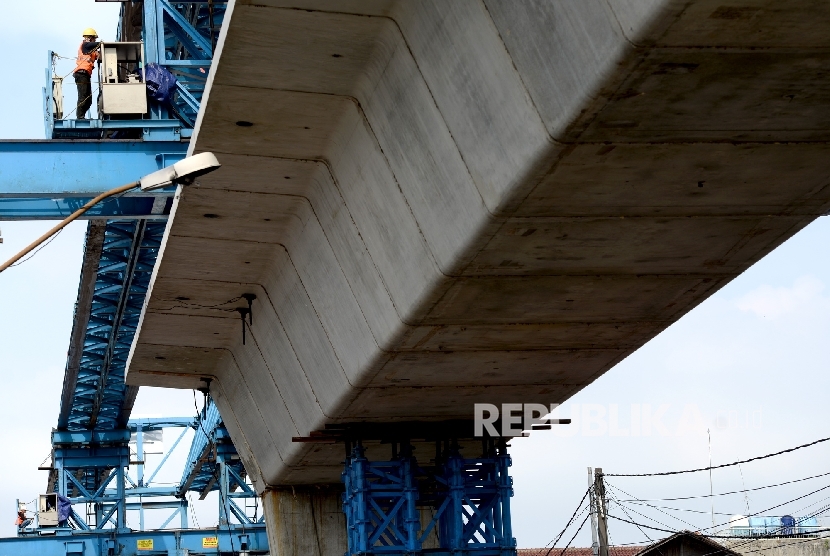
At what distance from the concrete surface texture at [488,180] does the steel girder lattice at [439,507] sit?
3.49 feet

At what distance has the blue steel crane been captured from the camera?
19.8 m

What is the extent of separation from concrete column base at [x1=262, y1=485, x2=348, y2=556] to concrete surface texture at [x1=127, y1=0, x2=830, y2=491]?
7.09 meters

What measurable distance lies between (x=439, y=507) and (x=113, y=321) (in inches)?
537

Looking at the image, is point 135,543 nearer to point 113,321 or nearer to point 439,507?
point 113,321

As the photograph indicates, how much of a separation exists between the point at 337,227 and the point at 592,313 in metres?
3.36

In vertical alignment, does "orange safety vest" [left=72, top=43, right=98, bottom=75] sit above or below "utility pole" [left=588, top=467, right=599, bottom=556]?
above

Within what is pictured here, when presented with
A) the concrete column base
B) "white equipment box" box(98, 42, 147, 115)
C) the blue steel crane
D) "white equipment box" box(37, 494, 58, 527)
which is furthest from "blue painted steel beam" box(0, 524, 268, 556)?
"white equipment box" box(98, 42, 147, 115)

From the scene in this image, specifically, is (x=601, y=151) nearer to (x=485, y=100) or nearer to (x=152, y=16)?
(x=485, y=100)

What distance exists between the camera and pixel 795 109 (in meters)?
10.6

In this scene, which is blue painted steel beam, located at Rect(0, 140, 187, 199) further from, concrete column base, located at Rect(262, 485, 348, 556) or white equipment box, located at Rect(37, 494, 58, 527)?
white equipment box, located at Rect(37, 494, 58, 527)

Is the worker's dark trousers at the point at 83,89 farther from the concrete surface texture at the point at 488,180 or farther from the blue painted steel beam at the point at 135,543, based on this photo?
the blue painted steel beam at the point at 135,543

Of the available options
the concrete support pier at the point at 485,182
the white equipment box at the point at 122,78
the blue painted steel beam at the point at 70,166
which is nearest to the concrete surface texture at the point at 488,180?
the concrete support pier at the point at 485,182

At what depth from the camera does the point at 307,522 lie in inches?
1089

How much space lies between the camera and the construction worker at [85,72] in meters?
22.4
